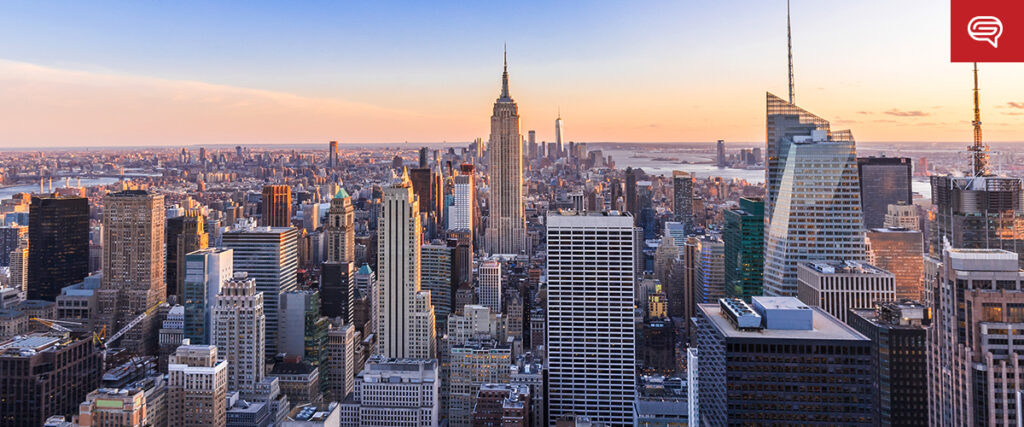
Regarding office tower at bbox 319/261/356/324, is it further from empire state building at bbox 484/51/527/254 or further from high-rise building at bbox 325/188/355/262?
empire state building at bbox 484/51/527/254

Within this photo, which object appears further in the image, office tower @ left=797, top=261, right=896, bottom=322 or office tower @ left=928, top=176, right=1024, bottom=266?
office tower @ left=797, top=261, right=896, bottom=322

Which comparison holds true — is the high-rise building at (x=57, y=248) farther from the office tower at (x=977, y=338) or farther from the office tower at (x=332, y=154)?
the office tower at (x=977, y=338)

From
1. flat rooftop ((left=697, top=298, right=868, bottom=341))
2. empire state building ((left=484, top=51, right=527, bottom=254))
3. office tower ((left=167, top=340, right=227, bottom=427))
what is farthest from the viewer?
empire state building ((left=484, top=51, right=527, bottom=254))

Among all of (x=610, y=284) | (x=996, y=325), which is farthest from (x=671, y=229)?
(x=996, y=325)

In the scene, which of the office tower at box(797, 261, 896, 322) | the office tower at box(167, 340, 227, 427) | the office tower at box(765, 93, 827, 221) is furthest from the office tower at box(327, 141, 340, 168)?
the office tower at box(797, 261, 896, 322)

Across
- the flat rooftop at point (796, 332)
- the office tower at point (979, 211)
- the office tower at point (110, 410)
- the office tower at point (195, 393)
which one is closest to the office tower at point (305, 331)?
the office tower at point (195, 393)

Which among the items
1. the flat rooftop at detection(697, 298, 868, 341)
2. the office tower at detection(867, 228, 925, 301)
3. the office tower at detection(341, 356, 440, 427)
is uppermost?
the office tower at detection(867, 228, 925, 301)
